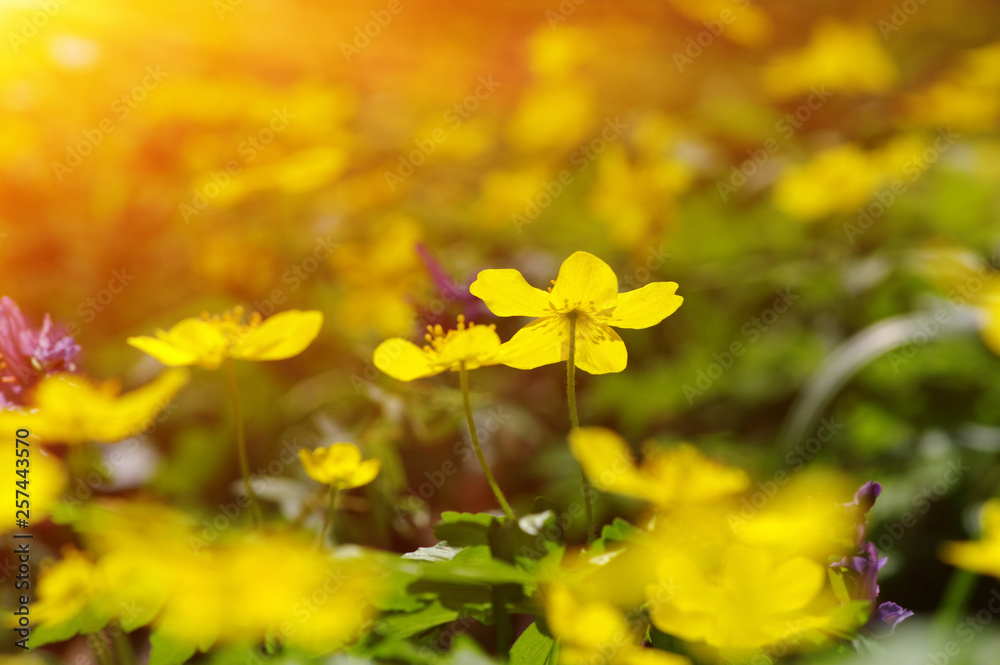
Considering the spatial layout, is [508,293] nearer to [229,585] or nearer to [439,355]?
[439,355]

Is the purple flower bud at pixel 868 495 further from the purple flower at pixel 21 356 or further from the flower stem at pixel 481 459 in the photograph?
the purple flower at pixel 21 356

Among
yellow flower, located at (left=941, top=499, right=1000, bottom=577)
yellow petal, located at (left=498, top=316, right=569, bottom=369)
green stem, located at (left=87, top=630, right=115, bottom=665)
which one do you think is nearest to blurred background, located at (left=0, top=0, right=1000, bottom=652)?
yellow petal, located at (left=498, top=316, right=569, bottom=369)

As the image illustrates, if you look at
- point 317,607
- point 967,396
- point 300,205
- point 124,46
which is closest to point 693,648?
point 317,607

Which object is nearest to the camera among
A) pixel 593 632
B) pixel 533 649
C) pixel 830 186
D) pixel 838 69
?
pixel 593 632

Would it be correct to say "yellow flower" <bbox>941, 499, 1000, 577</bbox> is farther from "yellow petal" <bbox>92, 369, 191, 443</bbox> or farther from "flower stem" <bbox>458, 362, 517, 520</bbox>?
"yellow petal" <bbox>92, 369, 191, 443</bbox>

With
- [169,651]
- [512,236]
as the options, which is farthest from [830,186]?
[169,651]

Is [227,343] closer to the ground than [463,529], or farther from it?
farther from it
